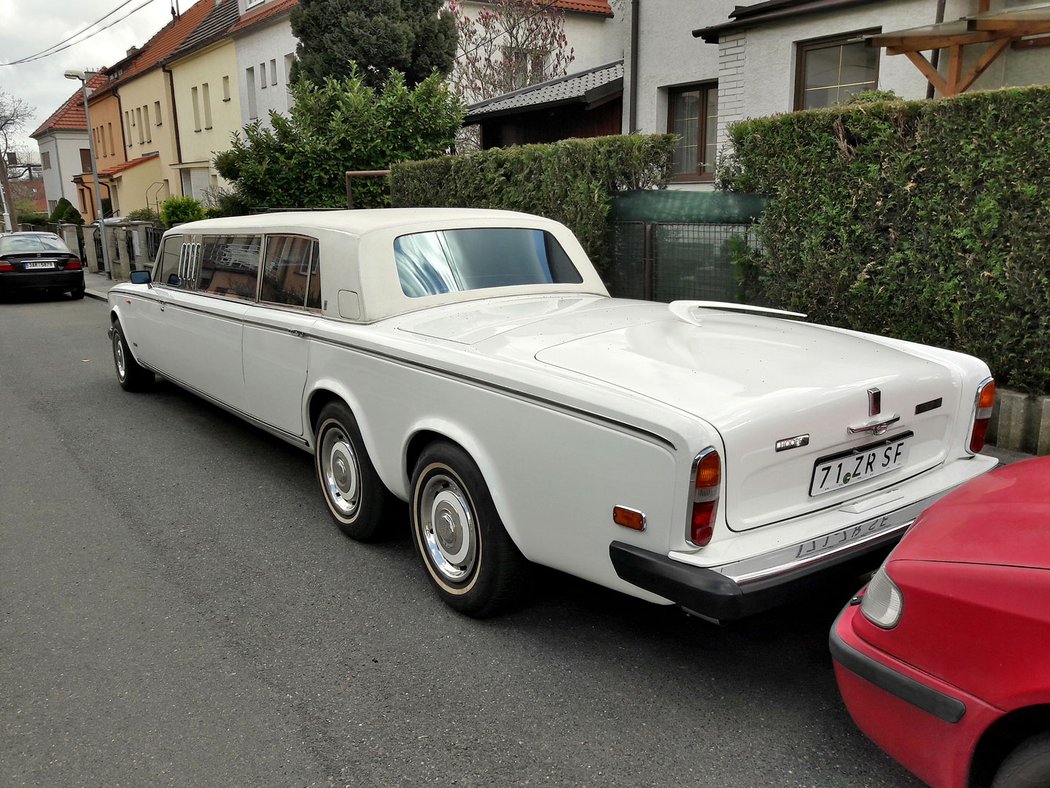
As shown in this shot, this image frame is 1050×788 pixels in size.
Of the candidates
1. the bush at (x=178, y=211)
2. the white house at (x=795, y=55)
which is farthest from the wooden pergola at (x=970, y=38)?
the bush at (x=178, y=211)

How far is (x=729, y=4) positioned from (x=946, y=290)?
8664mm

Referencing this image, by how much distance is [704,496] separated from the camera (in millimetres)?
2643

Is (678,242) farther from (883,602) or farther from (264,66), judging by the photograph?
(264,66)

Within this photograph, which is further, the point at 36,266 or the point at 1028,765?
the point at 36,266

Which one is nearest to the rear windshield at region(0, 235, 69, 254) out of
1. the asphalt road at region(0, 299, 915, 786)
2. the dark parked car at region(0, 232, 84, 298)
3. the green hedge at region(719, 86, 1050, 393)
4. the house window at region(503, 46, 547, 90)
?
the dark parked car at region(0, 232, 84, 298)

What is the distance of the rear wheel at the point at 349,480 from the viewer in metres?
4.23

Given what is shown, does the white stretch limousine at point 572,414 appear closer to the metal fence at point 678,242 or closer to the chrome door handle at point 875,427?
the chrome door handle at point 875,427

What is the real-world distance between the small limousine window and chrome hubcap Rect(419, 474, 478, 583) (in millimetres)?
1221

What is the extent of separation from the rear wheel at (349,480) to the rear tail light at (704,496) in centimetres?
196

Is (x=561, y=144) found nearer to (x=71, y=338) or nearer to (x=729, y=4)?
(x=729, y=4)

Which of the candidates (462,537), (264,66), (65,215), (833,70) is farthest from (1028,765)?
(65,215)

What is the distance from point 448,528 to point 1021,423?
12.8 feet

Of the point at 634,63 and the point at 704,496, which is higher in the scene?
the point at 634,63

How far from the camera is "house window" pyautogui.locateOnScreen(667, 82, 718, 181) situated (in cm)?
1356
